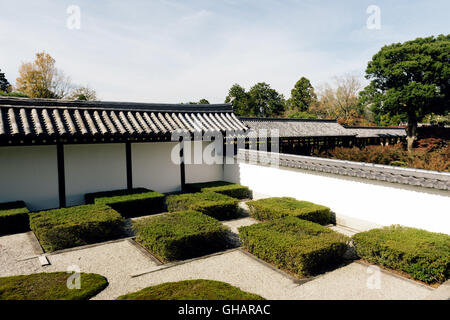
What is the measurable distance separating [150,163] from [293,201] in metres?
5.69

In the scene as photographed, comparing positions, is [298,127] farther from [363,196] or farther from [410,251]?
[410,251]

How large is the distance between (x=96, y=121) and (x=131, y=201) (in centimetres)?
298

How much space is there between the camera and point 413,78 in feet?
71.8

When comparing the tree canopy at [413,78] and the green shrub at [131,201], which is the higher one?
the tree canopy at [413,78]

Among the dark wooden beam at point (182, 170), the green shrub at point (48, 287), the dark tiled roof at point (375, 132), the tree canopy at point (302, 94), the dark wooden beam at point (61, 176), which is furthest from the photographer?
the tree canopy at point (302, 94)

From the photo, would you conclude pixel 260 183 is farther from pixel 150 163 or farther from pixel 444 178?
pixel 444 178

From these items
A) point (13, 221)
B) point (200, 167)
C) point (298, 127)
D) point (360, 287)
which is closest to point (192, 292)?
point (360, 287)

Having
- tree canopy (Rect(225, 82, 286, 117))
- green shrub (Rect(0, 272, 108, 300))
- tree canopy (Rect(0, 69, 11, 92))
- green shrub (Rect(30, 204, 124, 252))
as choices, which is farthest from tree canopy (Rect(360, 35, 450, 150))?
tree canopy (Rect(0, 69, 11, 92))

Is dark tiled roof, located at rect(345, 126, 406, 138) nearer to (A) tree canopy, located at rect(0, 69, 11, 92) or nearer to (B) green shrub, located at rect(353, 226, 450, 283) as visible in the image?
(B) green shrub, located at rect(353, 226, 450, 283)

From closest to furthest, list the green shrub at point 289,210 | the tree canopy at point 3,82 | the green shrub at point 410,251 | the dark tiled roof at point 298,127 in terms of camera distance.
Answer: the green shrub at point 410,251
the green shrub at point 289,210
the dark tiled roof at point 298,127
the tree canopy at point 3,82

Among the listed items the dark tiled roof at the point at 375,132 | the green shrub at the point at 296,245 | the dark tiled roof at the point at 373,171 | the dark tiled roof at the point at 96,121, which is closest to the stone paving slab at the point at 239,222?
the green shrub at the point at 296,245

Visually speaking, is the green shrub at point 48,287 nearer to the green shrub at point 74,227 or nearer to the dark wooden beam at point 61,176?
the green shrub at point 74,227

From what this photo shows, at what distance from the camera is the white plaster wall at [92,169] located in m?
10.2

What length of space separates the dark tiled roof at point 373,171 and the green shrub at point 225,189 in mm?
1632
